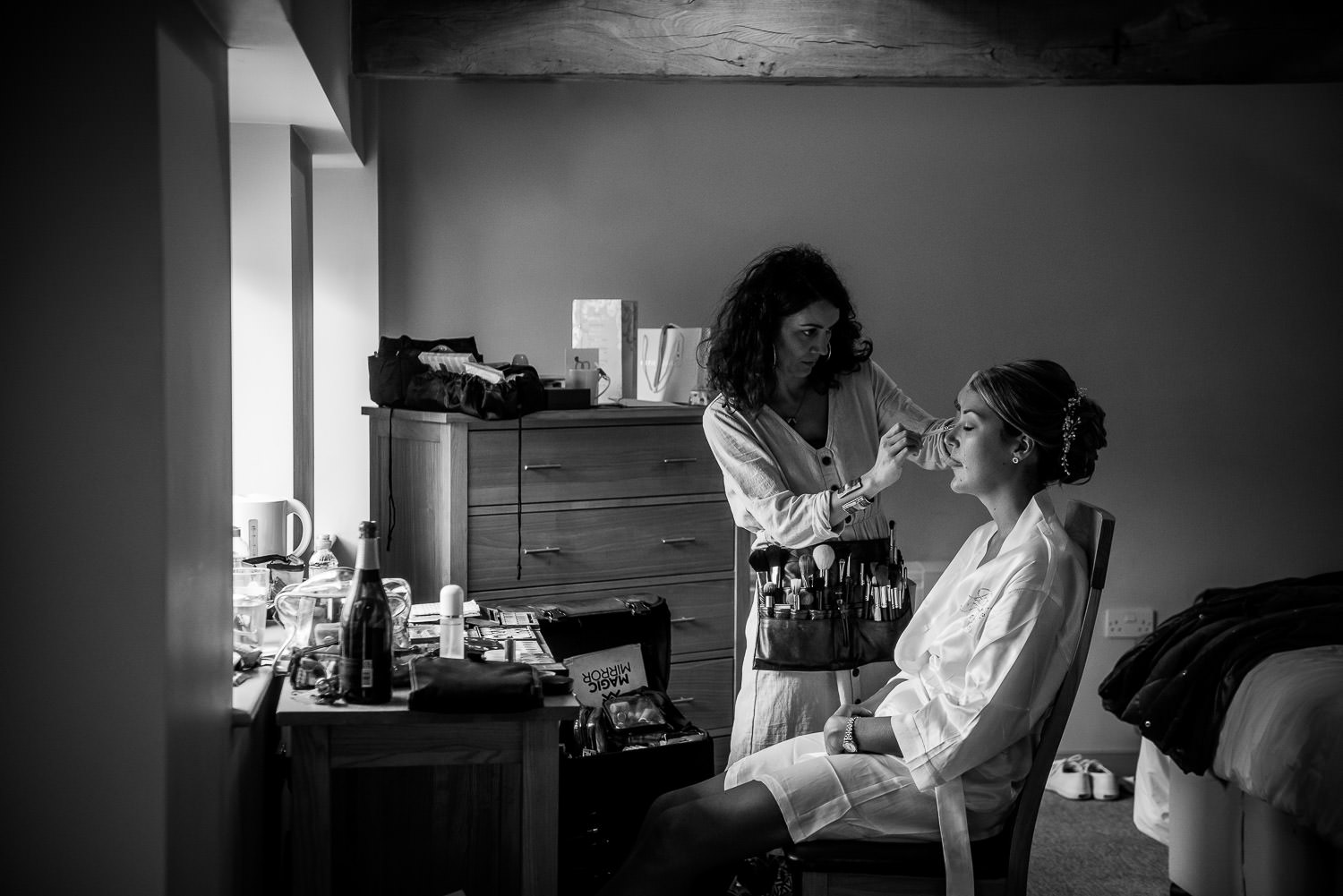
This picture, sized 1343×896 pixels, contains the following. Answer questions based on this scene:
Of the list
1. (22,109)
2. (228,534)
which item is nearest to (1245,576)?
(228,534)

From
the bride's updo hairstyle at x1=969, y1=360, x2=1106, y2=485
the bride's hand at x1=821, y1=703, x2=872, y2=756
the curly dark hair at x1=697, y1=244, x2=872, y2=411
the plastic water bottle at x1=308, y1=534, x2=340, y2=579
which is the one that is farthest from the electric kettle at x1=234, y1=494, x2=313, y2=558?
the bride's updo hairstyle at x1=969, y1=360, x2=1106, y2=485

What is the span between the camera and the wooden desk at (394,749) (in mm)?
1936

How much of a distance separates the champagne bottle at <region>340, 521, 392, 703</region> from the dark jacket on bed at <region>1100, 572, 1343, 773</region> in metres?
1.86

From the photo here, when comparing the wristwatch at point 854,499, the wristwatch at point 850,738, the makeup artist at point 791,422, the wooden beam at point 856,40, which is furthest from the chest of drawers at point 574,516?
the wristwatch at point 850,738

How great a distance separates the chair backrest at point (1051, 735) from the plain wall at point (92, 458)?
1.22 meters

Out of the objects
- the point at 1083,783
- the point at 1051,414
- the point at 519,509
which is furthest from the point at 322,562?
the point at 1083,783

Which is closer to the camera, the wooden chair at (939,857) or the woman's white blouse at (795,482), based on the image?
the wooden chair at (939,857)

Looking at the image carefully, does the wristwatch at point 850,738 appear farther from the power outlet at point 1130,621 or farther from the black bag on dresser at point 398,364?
the power outlet at point 1130,621

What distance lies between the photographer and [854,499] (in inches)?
95.9

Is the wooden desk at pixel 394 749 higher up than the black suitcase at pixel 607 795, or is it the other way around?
the wooden desk at pixel 394 749

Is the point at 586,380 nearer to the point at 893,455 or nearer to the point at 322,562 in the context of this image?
the point at 322,562

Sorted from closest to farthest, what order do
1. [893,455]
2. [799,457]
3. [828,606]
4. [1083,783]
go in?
[893,455], [828,606], [799,457], [1083,783]

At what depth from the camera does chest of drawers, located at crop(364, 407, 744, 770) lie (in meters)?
3.24

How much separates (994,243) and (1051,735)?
2537mm
